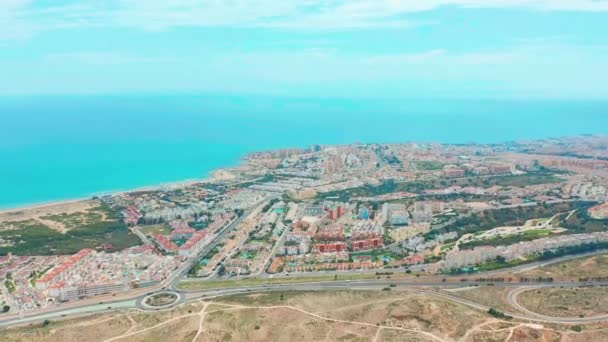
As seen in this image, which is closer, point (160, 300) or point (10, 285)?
point (160, 300)

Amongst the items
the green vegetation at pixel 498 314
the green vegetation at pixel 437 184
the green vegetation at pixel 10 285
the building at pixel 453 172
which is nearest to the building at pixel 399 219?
the green vegetation at pixel 437 184

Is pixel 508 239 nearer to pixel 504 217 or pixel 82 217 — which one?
pixel 504 217

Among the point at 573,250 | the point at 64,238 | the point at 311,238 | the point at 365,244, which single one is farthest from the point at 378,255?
the point at 64,238

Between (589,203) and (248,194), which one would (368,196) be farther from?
(589,203)

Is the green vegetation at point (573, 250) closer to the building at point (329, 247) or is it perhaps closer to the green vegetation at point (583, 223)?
the green vegetation at point (583, 223)

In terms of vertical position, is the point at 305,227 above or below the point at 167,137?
below

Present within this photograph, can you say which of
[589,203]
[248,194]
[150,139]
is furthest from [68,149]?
[589,203]

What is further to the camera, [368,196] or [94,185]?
[94,185]
